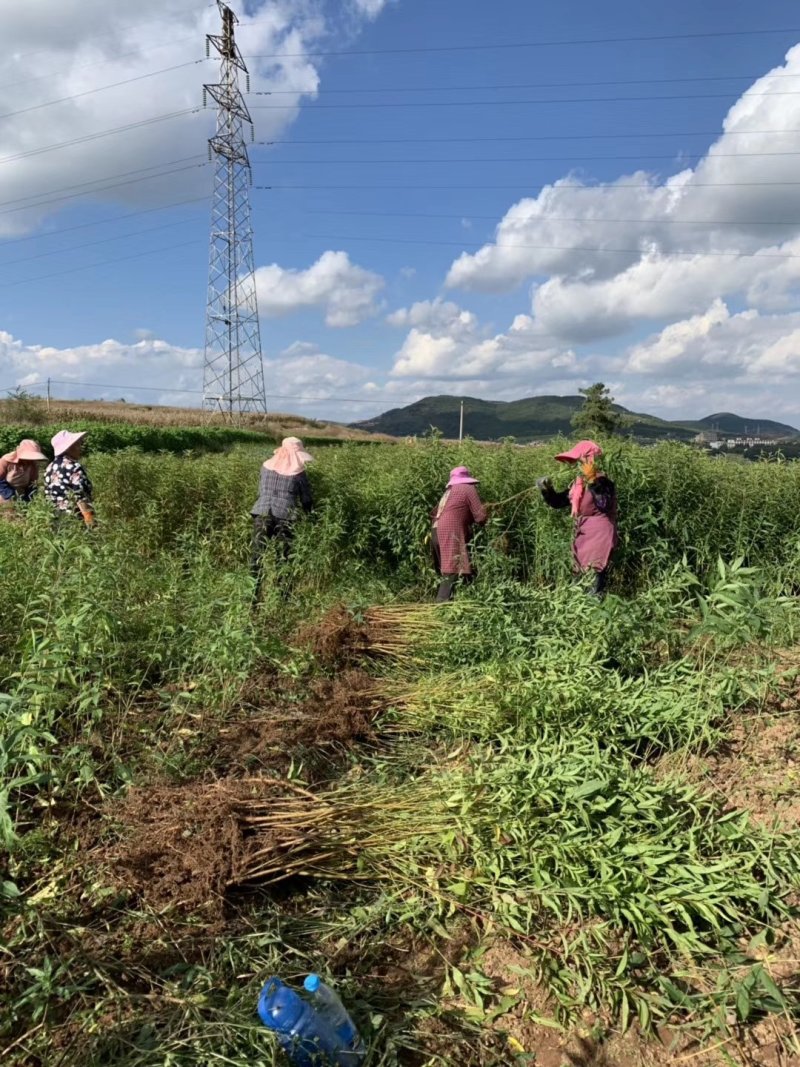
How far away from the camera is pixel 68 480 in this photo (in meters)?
5.53

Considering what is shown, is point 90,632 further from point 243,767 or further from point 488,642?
point 488,642

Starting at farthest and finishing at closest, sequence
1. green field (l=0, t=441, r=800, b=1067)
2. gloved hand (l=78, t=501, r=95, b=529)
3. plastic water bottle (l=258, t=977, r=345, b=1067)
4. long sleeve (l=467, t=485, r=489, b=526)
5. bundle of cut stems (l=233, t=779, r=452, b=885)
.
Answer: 1. long sleeve (l=467, t=485, r=489, b=526)
2. gloved hand (l=78, t=501, r=95, b=529)
3. bundle of cut stems (l=233, t=779, r=452, b=885)
4. green field (l=0, t=441, r=800, b=1067)
5. plastic water bottle (l=258, t=977, r=345, b=1067)

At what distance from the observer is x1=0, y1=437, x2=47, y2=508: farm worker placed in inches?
233

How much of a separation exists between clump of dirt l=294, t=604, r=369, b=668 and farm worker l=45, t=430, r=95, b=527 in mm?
2280

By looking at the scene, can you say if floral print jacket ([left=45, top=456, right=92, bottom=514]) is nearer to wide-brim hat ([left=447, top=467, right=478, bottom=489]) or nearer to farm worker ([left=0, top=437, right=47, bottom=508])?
farm worker ([left=0, top=437, right=47, bottom=508])

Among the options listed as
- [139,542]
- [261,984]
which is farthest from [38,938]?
[139,542]

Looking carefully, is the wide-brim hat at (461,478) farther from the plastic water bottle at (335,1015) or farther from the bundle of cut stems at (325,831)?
the plastic water bottle at (335,1015)

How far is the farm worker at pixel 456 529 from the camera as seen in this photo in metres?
5.90

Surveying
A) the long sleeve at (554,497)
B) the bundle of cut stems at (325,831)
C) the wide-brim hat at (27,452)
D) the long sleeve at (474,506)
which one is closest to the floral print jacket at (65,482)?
the wide-brim hat at (27,452)

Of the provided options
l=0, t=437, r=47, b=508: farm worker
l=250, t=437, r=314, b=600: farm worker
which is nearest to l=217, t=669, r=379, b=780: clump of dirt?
l=250, t=437, r=314, b=600: farm worker

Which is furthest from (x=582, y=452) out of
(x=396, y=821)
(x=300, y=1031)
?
(x=300, y=1031)

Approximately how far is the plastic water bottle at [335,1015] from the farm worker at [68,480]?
14.3 ft

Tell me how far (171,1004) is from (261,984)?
254 millimetres

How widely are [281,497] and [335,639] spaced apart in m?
2.12
